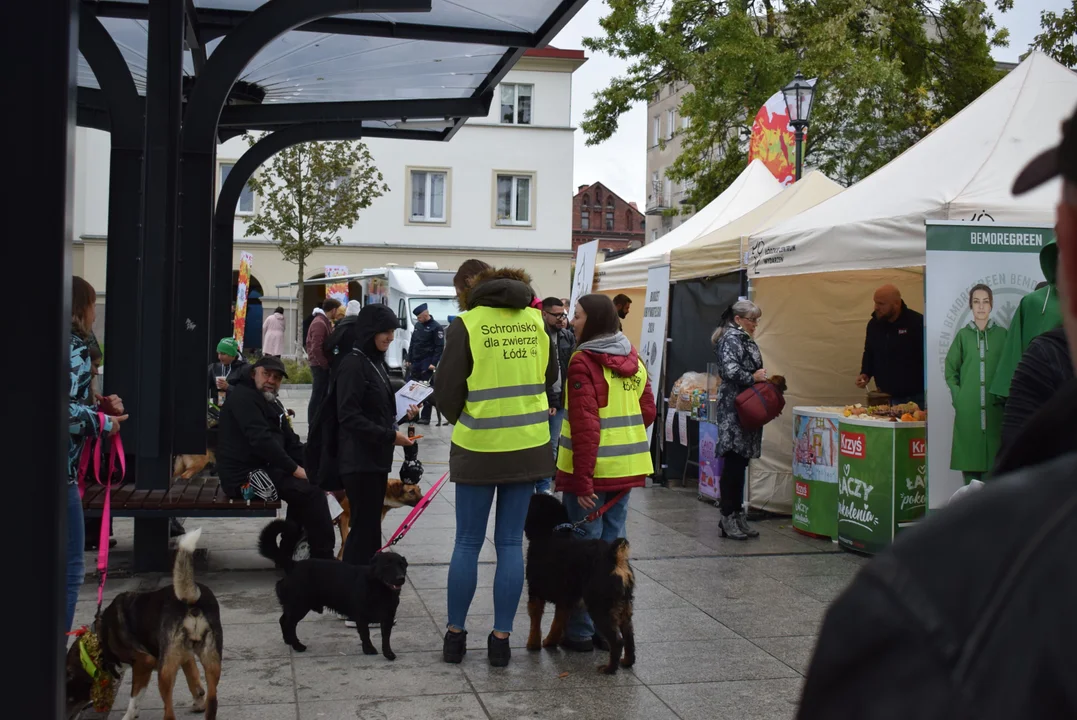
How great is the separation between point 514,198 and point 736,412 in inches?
1266

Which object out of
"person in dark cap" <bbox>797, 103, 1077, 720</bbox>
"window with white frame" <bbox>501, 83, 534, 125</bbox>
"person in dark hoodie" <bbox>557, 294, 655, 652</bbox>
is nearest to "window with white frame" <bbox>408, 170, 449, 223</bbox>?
"window with white frame" <bbox>501, 83, 534, 125</bbox>

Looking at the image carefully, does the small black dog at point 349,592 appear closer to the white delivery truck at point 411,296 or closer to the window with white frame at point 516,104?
the white delivery truck at point 411,296

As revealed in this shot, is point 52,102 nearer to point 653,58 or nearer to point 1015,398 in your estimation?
point 1015,398

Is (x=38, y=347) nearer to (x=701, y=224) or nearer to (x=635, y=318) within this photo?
(x=701, y=224)

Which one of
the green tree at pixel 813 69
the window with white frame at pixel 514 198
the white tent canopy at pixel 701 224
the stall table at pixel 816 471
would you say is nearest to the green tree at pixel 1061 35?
the green tree at pixel 813 69

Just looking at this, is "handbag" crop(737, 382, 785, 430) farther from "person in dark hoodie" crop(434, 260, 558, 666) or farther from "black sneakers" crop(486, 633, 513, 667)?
"black sneakers" crop(486, 633, 513, 667)

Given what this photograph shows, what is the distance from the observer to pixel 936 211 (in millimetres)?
8000

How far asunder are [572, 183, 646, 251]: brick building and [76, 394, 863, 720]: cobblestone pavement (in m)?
97.7

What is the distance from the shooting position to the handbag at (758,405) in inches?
360

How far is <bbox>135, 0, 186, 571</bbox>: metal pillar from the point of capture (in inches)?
261

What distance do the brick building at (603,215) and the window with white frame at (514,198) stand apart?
212 feet

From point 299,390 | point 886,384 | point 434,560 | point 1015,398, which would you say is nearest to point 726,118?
point 299,390

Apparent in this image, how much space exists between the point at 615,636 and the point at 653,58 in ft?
68.3

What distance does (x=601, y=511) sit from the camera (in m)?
6.26
